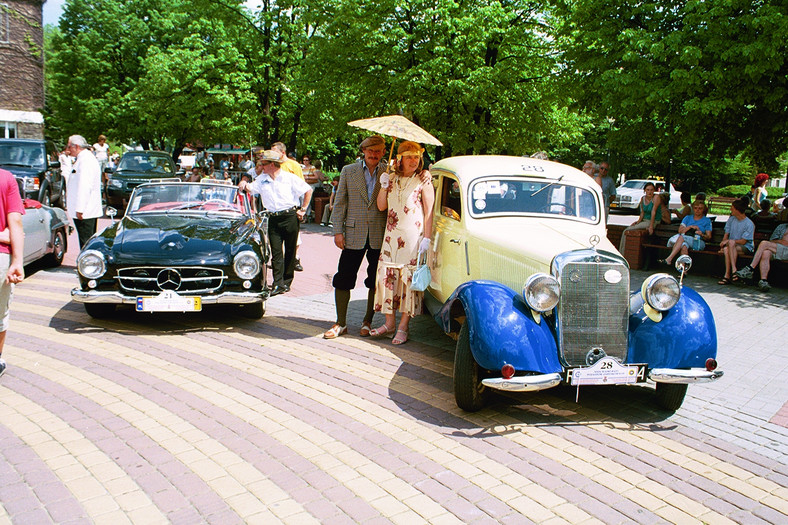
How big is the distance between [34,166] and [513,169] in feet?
47.2

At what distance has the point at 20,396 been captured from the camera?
16.4 feet

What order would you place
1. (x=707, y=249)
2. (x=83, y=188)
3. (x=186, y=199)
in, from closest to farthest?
(x=186, y=199) < (x=83, y=188) < (x=707, y=249)

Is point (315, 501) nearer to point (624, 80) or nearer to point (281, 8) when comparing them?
point (624, 80)

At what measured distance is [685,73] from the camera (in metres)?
10.8

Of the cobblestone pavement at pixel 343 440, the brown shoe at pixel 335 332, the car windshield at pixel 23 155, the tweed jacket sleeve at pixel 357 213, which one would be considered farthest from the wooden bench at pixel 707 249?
the car windshield at pixel 23 155

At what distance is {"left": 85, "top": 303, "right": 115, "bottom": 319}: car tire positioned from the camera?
721 cm

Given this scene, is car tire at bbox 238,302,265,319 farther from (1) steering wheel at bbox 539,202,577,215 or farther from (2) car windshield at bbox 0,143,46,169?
(2) car windshield at bbox 0,143,46,169

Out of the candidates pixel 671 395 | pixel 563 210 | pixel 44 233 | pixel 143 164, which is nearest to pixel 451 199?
pixel 563 210

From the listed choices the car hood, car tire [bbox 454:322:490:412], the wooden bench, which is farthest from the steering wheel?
the wooden bench

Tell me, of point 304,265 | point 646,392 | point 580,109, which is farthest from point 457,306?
point 580,109

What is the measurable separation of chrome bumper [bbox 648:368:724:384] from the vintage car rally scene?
2 centimetres

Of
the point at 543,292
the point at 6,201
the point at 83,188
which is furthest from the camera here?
the point at 83,188

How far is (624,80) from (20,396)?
10.3 metres

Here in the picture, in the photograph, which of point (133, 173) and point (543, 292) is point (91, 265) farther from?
point (133, 173)
